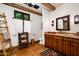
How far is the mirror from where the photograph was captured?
2.09 meters

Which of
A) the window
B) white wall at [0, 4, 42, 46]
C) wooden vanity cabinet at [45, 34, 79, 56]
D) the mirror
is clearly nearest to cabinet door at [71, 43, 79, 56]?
wooden vanity cabinet at [45, 34, 79, 56]

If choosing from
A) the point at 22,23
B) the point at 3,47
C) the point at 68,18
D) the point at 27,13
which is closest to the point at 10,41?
the point at 3,47

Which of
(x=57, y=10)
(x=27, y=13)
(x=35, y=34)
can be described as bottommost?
(x=35, y=34)

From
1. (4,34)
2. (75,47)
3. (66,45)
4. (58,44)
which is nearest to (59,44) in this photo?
(58,44)

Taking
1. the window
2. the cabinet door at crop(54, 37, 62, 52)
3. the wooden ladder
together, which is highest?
the window

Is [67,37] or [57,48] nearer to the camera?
[67,37]

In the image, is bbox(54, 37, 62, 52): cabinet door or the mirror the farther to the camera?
bbox(54, 37, 62, 52): cabinet door

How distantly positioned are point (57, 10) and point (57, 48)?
1196 millimetres

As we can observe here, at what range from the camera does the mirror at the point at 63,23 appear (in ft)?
6.85

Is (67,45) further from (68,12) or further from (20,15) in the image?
(20,15)

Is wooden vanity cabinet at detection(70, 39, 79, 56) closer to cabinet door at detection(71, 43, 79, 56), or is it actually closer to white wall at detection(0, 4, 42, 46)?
cabinet door at detection(71, 43, 79, 56)

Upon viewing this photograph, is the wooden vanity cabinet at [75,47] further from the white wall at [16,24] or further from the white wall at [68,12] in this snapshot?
the white wall at [16,24]

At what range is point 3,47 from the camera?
158 centimetres

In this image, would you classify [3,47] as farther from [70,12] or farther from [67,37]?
[70,12]
